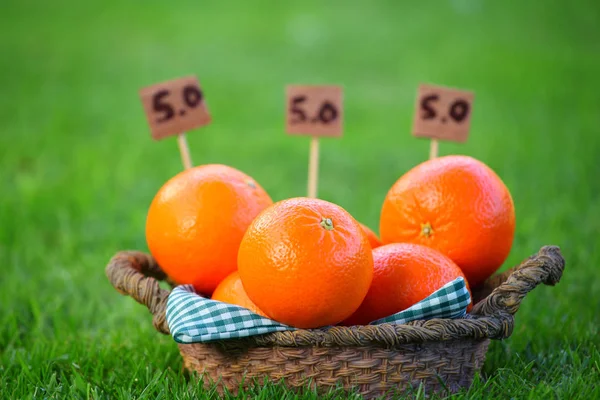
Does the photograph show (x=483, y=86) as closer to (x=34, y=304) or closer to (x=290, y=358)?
(x=34, y=304)

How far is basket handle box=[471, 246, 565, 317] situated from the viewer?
1759 mm

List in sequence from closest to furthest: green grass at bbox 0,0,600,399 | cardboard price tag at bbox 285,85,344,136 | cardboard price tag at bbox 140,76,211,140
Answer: green grass at bbox 0,0,600,399
cardboard price tag at bbox 140,76,211,140
cardboard price tag at bbox 285,85,344,136

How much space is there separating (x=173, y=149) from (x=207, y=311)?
3224 mm

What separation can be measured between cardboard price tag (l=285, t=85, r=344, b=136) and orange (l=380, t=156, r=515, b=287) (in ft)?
1.66

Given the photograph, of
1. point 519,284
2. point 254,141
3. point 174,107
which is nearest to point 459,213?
point 519,284

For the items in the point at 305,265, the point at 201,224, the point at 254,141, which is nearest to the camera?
the point at 305,265

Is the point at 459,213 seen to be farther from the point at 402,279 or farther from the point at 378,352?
the point at 378,352

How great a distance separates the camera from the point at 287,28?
8141 millimetres

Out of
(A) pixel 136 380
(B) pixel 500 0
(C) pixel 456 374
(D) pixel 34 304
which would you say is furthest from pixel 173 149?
(B) pixel 500 0

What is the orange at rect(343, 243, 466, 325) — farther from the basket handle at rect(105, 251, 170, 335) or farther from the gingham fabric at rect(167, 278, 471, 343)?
the basket handle at rect(105, 251, 170, 335)

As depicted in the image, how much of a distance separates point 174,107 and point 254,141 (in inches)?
101

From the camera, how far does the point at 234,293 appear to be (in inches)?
71.4

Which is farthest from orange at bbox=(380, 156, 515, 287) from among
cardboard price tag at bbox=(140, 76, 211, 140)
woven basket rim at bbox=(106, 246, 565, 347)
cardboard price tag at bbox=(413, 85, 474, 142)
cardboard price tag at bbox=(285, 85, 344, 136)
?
cardboard price tag at bbox=(140, 76, 211, 140)

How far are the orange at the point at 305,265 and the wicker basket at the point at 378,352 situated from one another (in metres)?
0.06
